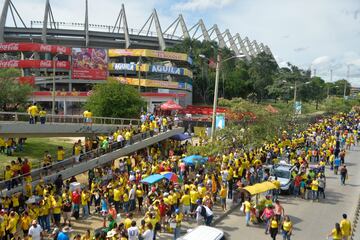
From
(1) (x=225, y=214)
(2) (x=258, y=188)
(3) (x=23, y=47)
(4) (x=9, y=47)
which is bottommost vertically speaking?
(1) (x=225, y=214)

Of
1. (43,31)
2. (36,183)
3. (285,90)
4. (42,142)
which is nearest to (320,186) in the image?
(36,183)

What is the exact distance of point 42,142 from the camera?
37.8 m

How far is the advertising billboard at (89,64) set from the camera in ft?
202

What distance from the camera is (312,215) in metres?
18.4

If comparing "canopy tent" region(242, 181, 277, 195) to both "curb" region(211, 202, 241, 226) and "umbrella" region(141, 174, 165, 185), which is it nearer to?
"curb" region(211, 202, 241, 226)

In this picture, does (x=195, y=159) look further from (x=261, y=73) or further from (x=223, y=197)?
(x=261, y=73)

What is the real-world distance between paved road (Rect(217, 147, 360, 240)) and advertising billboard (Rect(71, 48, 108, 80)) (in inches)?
1801

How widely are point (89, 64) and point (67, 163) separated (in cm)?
4387

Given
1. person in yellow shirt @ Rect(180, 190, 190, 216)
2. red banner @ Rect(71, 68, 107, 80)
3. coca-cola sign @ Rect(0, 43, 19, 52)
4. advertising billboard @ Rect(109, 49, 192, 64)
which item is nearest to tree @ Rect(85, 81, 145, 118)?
red banner @ Rect(71, 68, 107, 80)

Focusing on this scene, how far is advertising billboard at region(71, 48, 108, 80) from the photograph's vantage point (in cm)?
6147

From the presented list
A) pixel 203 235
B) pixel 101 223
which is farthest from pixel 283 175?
pixel 203 235

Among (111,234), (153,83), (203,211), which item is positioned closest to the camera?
(111,234)

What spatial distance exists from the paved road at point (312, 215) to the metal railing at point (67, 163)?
935 centimetres

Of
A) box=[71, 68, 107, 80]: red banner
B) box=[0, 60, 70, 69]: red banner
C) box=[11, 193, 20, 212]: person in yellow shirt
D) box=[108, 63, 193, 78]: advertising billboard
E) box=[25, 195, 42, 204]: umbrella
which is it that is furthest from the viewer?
box=[108, 63, 193, 78]: advertising billboard
